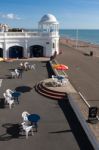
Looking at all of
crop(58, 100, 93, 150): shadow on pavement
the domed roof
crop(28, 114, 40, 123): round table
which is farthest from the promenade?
the domed roof

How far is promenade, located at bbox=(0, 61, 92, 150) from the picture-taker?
15.9 m

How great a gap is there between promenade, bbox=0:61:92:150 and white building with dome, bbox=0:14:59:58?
73.8ft

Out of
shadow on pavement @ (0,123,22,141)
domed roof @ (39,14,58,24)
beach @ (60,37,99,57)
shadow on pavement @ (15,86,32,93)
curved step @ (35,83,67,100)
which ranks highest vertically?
domed roof @ (39,14,58,24)

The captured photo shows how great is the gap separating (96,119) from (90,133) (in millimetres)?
1780

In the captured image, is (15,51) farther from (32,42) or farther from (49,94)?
(49,94)

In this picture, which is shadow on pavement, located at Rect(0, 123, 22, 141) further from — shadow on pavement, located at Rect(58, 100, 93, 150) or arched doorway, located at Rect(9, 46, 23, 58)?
arched doorway, located at Rect(9, 46, 23, 58)

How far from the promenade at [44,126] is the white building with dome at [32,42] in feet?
73.8

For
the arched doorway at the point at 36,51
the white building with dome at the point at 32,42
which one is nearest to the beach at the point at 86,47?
the white building with dome at the point at 32,42

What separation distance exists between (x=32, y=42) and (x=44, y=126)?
3260 cm

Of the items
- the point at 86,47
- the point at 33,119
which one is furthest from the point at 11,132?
the point at 86,47

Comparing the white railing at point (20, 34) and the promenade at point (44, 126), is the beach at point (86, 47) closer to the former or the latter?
the white railing at point (20, 34)

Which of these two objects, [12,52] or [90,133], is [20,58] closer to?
[12,52]

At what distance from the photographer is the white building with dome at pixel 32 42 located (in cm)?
4853

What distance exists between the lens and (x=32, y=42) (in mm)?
49688
